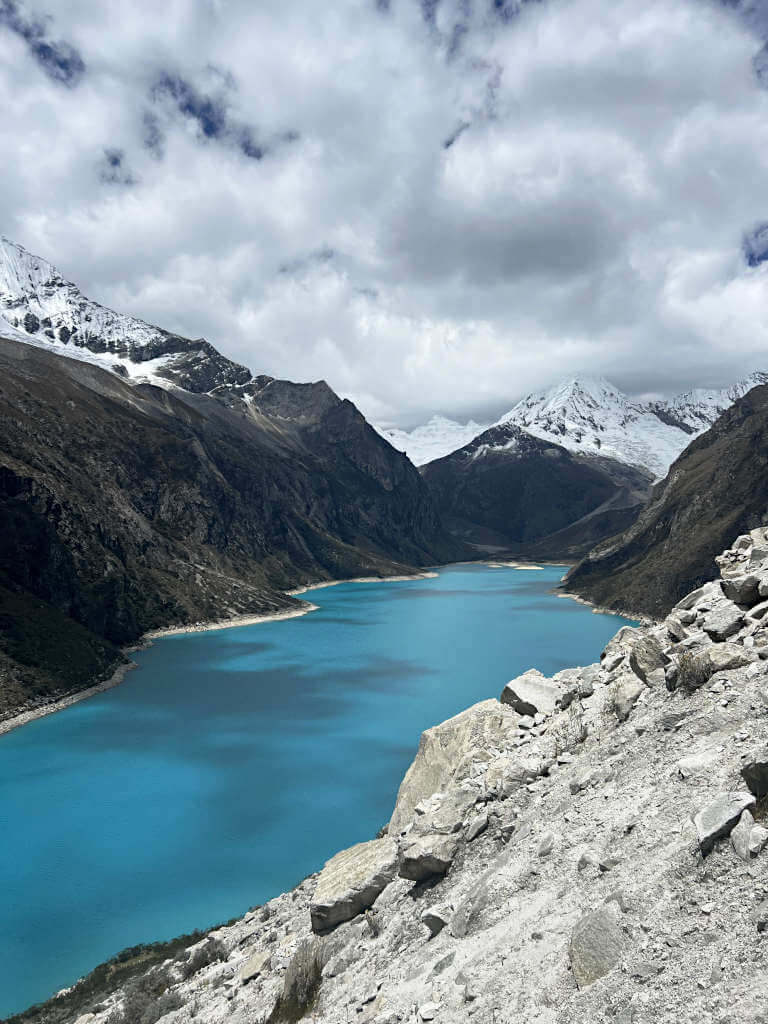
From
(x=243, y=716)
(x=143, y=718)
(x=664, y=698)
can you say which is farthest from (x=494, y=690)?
(x=664, y=698)

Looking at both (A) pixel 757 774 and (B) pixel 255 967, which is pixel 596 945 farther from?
(B) pixel 255 967

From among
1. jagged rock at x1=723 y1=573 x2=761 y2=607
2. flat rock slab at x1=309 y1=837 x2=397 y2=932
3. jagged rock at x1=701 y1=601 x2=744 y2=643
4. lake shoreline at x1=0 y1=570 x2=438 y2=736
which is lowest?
lake shoreline at x1=0 y1=570 x2=438 y2=736

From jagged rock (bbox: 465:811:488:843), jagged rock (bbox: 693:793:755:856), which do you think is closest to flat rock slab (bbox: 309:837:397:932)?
jagged rock (bbox: 465:811:488:843)

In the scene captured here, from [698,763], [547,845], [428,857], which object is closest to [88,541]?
[428,857]

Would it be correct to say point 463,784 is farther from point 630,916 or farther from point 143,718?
point 143,718

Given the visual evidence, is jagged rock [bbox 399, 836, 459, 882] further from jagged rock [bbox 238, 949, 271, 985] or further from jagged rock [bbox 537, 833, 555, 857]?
jagged rock [bbox 238, 949, 271, 985]

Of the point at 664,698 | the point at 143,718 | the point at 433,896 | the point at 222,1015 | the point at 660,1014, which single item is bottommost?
the point at 143,718
